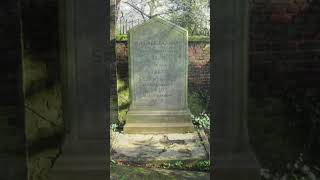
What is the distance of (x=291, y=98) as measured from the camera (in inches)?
182

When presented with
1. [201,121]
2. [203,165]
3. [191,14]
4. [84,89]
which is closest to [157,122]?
[201,121]

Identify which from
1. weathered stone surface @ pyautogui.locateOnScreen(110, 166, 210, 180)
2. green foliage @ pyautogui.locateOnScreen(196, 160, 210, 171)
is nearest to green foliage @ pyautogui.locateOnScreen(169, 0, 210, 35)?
green foliage @ pyautogui.locateOnScreen(196, 160, 210, 171)

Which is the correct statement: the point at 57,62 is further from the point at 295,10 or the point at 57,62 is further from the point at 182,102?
the point at 182,102

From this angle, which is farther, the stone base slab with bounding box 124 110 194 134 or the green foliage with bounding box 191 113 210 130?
the green foliage with bounding box 191 113 210 130

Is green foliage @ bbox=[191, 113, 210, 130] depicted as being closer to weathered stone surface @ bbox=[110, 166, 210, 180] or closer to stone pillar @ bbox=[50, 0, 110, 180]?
weathered stone surface @ bbox=[110, 166, 210, 180]

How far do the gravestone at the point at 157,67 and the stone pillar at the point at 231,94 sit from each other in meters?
5.56

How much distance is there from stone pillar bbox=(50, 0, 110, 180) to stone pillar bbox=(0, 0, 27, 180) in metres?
0.38

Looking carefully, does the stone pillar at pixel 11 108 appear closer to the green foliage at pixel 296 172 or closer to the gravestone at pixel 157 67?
the green foliage at pixel 296 172

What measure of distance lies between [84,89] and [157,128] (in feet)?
17.1

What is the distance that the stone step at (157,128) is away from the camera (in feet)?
31.8

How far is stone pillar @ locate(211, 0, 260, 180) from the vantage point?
178 inches

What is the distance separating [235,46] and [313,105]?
3.13 feet

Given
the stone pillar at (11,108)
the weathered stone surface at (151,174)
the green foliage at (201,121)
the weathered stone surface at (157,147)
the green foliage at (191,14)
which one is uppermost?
the green foliage at (191,14)

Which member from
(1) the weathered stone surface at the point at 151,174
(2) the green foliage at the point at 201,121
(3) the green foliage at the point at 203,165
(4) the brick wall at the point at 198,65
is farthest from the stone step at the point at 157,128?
(4) the brick wall at the point at 198,65
